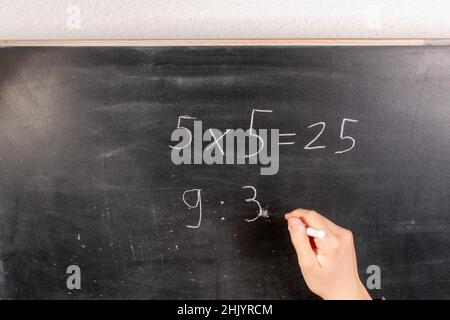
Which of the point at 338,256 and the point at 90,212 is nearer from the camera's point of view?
the point at 338,256

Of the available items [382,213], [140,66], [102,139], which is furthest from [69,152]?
[382,213]

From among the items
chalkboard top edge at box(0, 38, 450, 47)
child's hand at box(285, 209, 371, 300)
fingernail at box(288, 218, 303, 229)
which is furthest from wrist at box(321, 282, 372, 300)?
chalkboard top edge at box(0, 38, 450, 47)

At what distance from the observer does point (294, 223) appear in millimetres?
1152

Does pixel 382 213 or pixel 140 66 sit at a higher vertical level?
pixel 140 66

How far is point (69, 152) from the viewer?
125cm

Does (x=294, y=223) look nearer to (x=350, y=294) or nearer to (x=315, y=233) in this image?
(x=315, y=233)

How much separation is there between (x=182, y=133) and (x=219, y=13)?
43 centimetres

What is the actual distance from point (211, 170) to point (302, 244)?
373 mm

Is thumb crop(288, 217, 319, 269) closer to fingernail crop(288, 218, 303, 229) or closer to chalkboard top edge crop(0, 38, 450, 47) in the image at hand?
fingernail crop(288, 218, 303, 229)

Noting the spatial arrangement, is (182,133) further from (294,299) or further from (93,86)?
(294,299)

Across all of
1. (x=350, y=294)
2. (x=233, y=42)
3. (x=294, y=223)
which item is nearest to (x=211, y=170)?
(x=294, y=223)

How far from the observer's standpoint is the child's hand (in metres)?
1.12

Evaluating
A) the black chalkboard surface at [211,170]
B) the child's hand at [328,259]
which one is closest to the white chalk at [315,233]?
the child's hand at [328,259]

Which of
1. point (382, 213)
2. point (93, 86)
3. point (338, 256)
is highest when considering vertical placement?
point (93, 86)
